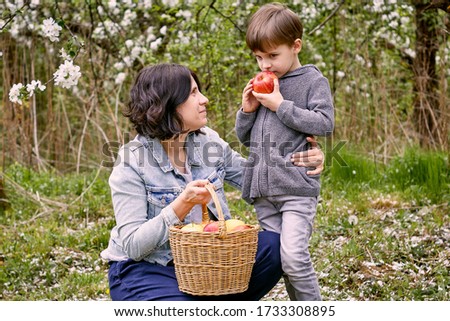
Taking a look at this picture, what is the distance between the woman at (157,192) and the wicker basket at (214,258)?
136mm

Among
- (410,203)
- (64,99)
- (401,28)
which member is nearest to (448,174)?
(410,203)

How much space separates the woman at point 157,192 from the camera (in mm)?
2592

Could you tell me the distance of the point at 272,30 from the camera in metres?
2.70

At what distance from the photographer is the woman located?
8.50ft

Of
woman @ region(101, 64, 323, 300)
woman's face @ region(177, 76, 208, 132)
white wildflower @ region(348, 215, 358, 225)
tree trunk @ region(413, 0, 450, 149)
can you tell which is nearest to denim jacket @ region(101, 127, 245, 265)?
woman @ region(101, 64, 323, 300)

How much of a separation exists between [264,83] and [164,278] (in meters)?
0.80

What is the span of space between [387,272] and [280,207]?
1.18 m

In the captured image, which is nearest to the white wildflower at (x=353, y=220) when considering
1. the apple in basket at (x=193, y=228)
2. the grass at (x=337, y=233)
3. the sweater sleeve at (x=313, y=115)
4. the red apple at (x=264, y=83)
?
the grass at (x=337, y=233)

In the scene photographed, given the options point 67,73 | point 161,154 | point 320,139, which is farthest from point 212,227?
point 320,139

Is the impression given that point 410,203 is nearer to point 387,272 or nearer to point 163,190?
point 387,272

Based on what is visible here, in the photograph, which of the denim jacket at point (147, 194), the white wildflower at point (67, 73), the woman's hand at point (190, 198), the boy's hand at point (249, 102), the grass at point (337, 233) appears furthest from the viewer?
the grass at point (337, 233)

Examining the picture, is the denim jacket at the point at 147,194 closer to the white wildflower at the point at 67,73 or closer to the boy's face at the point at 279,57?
the boy's face at the point at 279,57

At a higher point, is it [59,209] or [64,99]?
[64,99]
